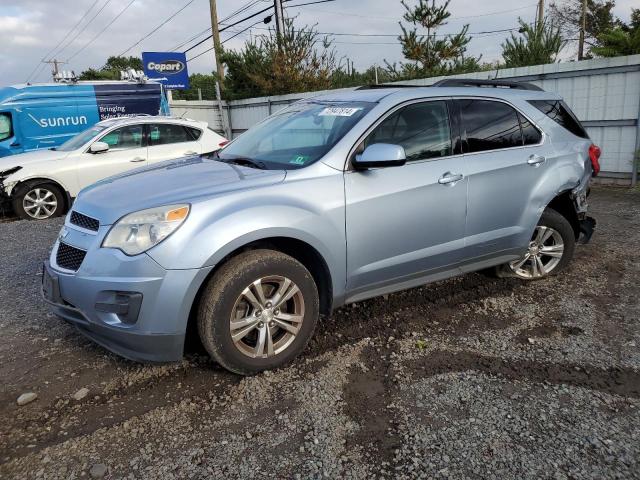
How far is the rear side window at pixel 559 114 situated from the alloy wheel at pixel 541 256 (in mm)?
957

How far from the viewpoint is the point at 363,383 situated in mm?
3080

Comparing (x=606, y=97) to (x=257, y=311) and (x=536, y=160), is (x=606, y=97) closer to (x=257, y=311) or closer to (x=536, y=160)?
(x=536, y=160)

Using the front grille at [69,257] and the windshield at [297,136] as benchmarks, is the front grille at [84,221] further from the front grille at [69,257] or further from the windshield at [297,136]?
the windshield at [297,136]

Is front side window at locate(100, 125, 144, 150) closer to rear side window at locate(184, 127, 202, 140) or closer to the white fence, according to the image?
rear side window at locate(184, 127, 202, 140)

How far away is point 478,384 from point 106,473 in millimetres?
2039

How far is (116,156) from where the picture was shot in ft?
29.2

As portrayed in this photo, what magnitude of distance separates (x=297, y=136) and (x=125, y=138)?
6213 millimetres

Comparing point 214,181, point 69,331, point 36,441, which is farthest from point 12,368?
point 214,181

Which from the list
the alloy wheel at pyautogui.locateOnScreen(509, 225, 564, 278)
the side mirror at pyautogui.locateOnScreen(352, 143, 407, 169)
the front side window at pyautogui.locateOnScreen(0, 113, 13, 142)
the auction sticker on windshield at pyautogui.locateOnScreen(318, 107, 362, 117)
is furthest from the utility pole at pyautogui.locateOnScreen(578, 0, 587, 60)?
the side mirror at pyautogui.locateOnScreen(352, 143, 407, 169)

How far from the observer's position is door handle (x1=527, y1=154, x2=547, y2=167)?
419 cm

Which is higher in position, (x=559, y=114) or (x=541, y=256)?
(x=559, y=114)

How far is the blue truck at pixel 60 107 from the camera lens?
10.7 m

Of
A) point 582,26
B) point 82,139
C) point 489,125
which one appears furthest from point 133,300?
point 582,26

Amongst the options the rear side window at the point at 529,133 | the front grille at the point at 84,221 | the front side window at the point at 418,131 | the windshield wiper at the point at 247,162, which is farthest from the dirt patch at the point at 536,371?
the front grille at the point at 84,221
